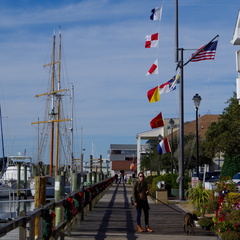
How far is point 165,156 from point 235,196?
53.3m

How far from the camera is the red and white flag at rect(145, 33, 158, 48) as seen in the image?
1225 inches

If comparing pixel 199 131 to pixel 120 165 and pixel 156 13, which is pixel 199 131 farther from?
pixel 120 165

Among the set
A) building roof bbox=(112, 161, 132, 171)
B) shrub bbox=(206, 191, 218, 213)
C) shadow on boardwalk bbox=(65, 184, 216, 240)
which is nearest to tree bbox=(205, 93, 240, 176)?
shadow on boardwalk bbox=(65, 184, 216, 240)

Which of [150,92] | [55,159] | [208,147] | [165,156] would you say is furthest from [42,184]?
[55,159]

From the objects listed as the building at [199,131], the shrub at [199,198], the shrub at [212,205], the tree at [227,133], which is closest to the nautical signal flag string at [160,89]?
the tree at [227,133]

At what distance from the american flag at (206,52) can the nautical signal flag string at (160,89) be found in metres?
2.67

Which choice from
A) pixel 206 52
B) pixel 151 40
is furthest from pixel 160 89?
pixel 206 52

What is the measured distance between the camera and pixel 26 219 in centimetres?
863

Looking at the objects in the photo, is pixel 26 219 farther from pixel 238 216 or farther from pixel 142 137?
pixel 142 137

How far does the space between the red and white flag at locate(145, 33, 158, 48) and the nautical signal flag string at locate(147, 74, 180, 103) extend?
2448mm

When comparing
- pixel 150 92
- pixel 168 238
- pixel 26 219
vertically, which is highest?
pixel 150 92

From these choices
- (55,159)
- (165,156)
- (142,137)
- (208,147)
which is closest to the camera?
(208,147)

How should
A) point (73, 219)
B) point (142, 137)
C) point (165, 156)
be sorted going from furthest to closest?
point (142, 137)
point (165, 156)
point (73, 219)

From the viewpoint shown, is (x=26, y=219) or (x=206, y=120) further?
(x=206, y=120)
